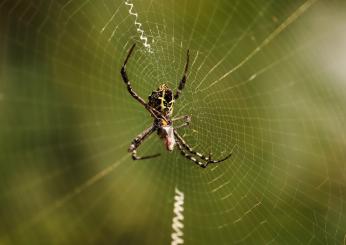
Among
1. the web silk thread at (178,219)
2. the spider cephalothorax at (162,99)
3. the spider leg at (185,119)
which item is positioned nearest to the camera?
the spider cephalothorax at (162,99)

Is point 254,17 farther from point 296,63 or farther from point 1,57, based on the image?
point 1,57

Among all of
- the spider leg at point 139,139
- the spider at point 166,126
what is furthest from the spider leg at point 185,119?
the spider leg at point 139,139

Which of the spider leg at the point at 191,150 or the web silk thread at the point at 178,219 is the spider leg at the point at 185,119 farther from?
the web silk thread at the point at 178,219

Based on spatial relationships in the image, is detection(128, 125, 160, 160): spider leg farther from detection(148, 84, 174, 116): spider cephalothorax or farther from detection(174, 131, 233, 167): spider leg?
detection(148, 84, 174, 116): spider cephalothorax

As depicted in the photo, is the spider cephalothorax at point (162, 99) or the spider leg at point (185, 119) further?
the spider leg at point (185, 119)

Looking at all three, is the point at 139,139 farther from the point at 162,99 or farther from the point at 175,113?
the point at 162,99

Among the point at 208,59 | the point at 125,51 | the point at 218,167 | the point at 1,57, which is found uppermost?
the point at 1,57

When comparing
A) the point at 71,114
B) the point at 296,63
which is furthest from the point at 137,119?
the point at 296,63
